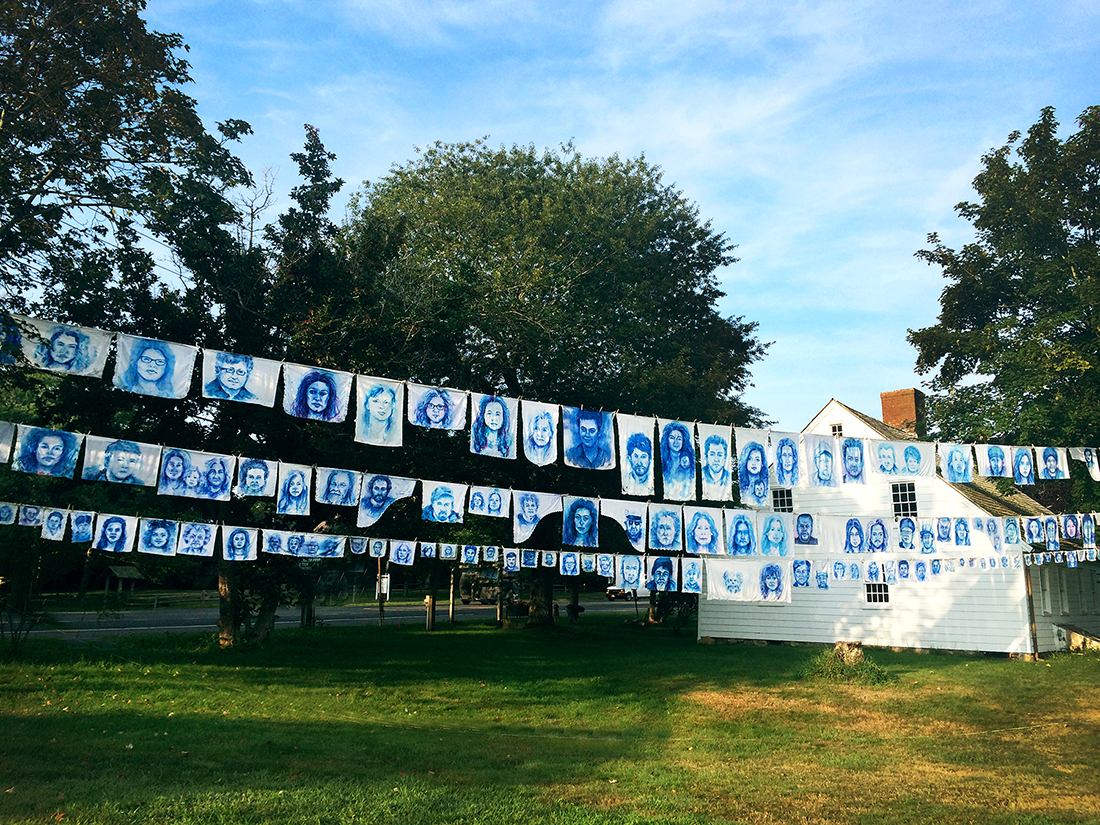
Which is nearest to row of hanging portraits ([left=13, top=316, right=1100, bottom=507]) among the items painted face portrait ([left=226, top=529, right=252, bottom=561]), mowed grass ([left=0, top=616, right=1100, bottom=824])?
painted face portrait ([left=226, top=529, right=252, bottom=561])

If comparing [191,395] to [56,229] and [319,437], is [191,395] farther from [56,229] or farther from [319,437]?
[56,229]

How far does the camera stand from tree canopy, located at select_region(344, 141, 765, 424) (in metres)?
22.3

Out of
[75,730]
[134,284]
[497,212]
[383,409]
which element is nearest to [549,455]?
[383,409]

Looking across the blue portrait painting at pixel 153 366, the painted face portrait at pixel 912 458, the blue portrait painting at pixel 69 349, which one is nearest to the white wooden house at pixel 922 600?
the painted face portrait at pixel 912 458

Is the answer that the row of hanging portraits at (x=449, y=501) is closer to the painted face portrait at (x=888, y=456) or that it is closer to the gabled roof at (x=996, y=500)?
the painted face portrait at (x=888, y=456)

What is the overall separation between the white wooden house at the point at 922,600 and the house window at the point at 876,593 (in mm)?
34

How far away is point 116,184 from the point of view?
1438cm

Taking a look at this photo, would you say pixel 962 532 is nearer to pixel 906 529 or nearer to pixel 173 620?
pixel 906 529

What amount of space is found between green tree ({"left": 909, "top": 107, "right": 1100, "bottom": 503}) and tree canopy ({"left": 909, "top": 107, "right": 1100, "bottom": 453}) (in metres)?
0.03

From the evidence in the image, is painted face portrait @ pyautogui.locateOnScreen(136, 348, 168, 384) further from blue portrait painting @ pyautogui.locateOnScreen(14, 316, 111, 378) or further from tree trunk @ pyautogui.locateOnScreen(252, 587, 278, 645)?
tree trunk @ pyautogui.locateOnScreen(252, 587, 278, 645)

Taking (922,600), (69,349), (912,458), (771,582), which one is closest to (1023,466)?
(912,458)

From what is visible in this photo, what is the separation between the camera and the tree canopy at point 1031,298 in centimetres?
2395

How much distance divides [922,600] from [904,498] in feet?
11.2

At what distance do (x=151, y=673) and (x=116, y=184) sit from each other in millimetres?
10243
